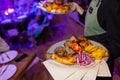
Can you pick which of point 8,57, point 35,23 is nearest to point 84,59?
point 8,57

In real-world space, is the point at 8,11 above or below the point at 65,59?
below

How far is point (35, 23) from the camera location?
2230 mm

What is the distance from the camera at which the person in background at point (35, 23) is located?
218 centimetres

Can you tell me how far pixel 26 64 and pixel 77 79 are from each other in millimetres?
360

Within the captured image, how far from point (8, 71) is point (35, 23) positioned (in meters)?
1.33

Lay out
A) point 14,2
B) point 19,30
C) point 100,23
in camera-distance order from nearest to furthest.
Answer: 1. point 100,23
2. point 14,2
3. point 19,30

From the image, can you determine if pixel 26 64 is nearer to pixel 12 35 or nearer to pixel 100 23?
pixel 100 23

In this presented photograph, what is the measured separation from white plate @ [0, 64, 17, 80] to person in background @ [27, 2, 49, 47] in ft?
4.06

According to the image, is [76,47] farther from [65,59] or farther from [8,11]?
[8,11]

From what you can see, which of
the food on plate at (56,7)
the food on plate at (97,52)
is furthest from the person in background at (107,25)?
the food on plate at (56,7)

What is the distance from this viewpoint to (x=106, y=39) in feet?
3.35

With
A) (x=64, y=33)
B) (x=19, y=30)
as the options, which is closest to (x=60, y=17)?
(x=64, y=33)

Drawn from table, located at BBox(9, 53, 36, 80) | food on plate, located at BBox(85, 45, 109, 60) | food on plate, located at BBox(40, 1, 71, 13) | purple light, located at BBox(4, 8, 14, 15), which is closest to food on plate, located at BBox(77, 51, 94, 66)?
food on plate, located at BBox(85, 45, 109, 60)

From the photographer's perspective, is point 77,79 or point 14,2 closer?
point 77,79
